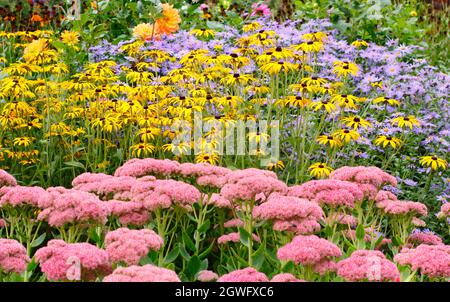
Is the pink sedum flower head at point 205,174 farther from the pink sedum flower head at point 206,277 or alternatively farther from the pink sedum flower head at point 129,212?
the pink sedum flower head at point 206,277

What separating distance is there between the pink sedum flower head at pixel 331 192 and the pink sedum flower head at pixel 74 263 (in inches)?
43.7

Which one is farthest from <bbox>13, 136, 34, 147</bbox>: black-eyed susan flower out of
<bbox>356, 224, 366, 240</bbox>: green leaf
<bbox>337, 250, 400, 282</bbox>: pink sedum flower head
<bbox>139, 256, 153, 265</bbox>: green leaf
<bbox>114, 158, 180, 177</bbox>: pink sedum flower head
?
<bbox>337, 250, 400, 282</bbox>: pink sedum flower head

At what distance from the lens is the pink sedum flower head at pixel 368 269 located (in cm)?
285

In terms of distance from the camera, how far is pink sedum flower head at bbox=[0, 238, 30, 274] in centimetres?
299

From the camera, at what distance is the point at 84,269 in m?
2.83

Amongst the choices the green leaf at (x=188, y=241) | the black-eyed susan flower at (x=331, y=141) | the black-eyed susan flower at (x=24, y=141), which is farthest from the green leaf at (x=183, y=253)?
the black-eyed susan flower at (x=24, y=141)

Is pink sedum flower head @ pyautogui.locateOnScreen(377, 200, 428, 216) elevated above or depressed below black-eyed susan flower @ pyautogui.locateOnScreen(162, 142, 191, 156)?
above

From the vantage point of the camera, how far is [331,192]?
3535 millimetres

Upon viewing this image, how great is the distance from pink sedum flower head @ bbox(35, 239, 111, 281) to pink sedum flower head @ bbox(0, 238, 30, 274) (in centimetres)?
17

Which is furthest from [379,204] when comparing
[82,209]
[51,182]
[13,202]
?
[51,182]

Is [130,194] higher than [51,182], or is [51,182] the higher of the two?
[130,194]

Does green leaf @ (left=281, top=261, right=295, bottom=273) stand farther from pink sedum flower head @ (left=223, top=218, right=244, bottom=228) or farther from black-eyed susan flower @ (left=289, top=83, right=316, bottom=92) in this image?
black-eyed susan flower @ (left=289, top=83, right=316, bottom=92)

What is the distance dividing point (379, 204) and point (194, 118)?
150 cm
